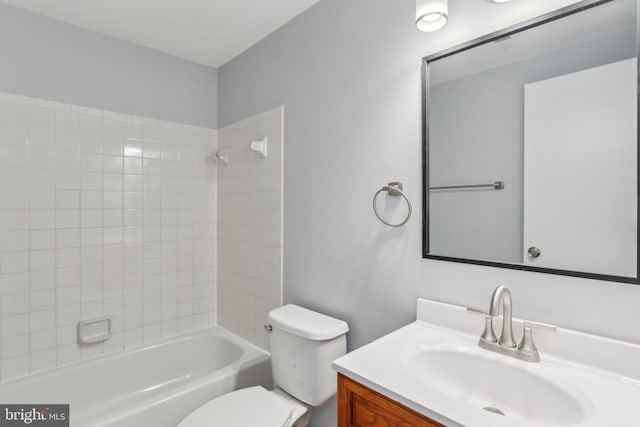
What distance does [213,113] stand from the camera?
2.58 m

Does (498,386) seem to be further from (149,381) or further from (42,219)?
(42,219)

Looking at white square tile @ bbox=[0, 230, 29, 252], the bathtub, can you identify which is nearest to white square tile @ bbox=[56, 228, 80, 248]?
white square tile @ bbox=[0, 230, 29, 252]

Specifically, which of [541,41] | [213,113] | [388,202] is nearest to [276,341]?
[388,202]

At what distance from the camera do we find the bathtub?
153 centimetres

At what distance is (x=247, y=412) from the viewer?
53.6 inches

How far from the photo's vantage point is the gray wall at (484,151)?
1.06 m

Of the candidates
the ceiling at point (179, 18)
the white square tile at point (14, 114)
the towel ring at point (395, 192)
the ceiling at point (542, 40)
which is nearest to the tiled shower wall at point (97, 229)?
the white square tile at point (14, 114)

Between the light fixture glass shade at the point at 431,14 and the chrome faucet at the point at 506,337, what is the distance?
0.93 m

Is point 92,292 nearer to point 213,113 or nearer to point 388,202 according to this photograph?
point 213,113

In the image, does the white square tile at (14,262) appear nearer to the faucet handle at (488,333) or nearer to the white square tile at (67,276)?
the white square tile at (67,276)

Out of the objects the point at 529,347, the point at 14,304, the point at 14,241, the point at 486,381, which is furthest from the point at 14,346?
the point at 529,347

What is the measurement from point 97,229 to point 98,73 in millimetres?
985

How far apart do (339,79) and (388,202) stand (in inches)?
26.9

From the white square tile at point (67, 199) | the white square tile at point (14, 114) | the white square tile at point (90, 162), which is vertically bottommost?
the white square tile at point (67, 199)
